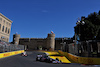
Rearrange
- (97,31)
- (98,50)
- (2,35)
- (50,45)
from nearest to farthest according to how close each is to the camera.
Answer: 1. (98,50)
2. (97,31)
3. (2,35)
4. (50,45)

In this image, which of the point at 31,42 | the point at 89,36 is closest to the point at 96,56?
the point at 89,36

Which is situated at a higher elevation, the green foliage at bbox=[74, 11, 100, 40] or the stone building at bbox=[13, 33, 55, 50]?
the green foliage at bbox=[74, 11, 100, 40]

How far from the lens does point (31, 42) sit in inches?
2144

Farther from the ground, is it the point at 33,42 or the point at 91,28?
the point at 91,28

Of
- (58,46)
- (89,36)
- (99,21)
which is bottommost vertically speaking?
(58,46)

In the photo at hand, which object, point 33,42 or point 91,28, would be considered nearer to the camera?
point 91,28

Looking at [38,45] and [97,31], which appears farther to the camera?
[38,45]

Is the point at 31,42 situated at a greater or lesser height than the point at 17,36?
lesser

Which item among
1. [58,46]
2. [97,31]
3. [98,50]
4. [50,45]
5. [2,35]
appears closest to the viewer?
[98,50]

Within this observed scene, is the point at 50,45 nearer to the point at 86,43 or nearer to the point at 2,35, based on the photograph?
the point at 2,35

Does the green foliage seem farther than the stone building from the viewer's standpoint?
No

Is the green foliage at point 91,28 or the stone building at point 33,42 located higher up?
the green foliage at point 91,28

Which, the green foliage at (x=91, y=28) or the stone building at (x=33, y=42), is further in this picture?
the stone building at (x=33, y=42)

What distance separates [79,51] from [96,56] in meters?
2.14
